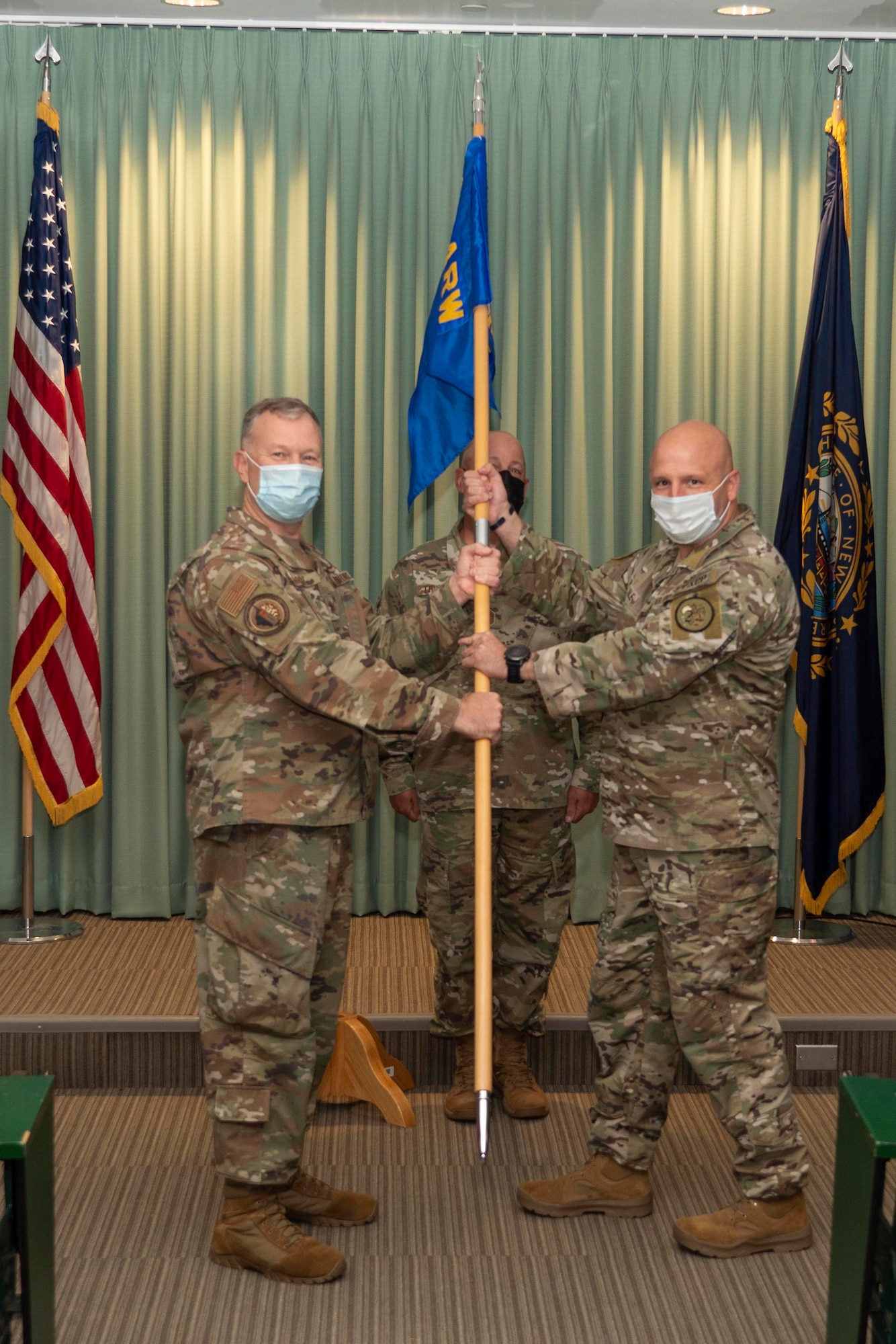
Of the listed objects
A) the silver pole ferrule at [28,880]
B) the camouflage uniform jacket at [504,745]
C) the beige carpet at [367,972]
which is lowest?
the beige carpet at [367,972]

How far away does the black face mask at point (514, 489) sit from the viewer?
338cm

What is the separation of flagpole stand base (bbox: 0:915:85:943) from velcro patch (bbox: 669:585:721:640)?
2585mm

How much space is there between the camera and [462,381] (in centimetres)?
311

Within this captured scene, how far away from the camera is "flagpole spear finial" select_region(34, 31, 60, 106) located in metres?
4.25

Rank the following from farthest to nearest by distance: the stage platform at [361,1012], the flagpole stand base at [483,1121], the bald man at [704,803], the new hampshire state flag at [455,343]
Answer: the stage platform at [361,1012], the new hampshire state flag at [455,343], the bald man at [704,803], the flagpole stand base at [483,1121]

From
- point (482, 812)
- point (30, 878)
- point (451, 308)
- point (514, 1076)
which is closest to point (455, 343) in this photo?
point (451, 308)

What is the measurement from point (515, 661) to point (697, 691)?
0.37 m

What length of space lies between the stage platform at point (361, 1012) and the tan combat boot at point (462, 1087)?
0.39ft

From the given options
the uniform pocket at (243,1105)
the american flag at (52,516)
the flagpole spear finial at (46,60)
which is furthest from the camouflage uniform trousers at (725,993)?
the flagpole spear finial at (46,60)

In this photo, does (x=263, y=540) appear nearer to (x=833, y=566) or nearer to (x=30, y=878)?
(x=30, y=878)

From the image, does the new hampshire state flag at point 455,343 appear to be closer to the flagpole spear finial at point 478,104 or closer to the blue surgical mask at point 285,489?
the flagpole spear finial at point 478,104

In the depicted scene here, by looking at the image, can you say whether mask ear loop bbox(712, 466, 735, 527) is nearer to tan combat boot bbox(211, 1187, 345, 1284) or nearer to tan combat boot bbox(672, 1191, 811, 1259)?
tan combat boot bbox(672, 1191, 811, 1259)

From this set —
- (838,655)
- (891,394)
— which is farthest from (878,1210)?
(891,394)

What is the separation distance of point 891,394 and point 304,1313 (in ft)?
11.5
